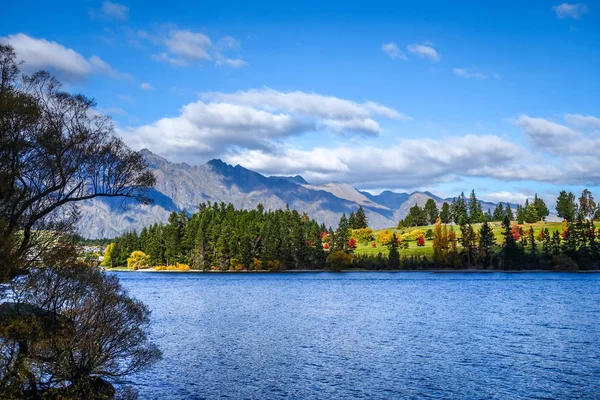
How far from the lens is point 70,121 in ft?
97.9

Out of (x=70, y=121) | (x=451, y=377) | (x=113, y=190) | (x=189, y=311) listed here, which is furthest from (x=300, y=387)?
(x=189, y=311)

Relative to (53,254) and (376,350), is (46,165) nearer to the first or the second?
(53,254)

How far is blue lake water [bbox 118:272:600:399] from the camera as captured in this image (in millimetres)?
36062

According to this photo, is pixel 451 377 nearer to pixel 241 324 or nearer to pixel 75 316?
pixel 75 316

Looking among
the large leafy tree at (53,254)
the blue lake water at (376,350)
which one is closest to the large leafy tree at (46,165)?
the large leafy tree at (53,254)

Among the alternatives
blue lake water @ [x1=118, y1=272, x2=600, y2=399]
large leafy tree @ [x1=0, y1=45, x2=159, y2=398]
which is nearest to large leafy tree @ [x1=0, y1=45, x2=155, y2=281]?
large leafy tree @ [x1=0, y1=45, x2=159, y2=398]

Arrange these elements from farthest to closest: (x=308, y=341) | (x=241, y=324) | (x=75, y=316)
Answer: (x=241, y=324) → (x=308, y=341) → (x=75, y=316)

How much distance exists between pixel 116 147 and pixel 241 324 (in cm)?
4134

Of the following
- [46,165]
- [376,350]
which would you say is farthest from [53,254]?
[376,350]

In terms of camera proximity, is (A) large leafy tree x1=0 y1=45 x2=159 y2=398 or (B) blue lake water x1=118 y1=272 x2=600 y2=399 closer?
(A) large leafy tree x1=0 y1=45 x2=159 y2=398

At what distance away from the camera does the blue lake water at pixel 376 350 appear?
36.1 m

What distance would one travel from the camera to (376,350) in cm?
4878

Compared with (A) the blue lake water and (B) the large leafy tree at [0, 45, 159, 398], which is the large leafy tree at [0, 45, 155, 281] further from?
(A) the blue lake water

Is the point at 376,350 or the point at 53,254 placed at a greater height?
the point at 53,254
